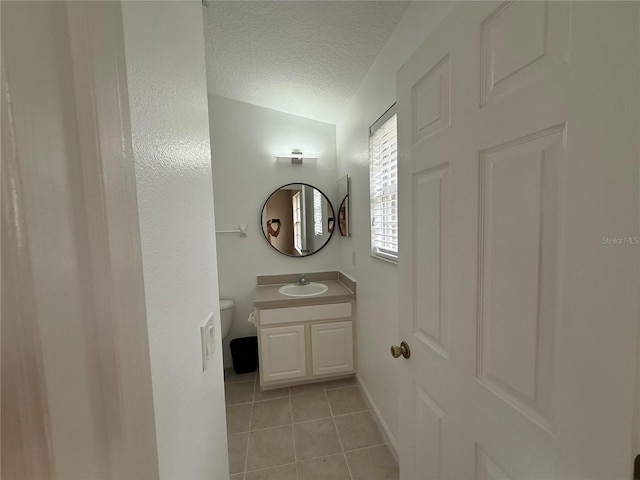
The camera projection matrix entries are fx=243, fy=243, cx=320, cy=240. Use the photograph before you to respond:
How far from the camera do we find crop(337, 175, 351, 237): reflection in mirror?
86.4 inches

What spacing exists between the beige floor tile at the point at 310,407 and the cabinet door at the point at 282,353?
0.18 metres

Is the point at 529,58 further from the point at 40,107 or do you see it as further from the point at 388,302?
the point at 388,302

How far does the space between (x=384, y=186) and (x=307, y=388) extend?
5.95ft

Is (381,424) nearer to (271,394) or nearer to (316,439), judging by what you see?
(316,439)

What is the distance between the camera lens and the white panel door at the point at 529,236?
1.27ft

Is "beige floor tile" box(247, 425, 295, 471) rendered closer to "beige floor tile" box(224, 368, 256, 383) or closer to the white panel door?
"beige floor tile" box(224, 368, 256, 383)

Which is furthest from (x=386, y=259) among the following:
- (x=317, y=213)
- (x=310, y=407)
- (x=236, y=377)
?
(x=236, y=377)

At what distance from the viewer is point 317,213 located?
2545 millimetres

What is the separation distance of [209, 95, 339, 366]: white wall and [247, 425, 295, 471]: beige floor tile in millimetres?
989

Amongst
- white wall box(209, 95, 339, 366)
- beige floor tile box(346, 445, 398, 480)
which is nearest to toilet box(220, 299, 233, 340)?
white wall box(209, 95, 339, 366)

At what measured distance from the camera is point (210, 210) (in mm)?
873

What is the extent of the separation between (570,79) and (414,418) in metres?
1.09

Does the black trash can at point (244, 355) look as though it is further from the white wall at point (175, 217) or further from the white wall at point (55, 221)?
the white wall at point (55, 221)

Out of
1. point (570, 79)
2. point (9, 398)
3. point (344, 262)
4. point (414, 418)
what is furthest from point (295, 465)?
point (570, 79)
